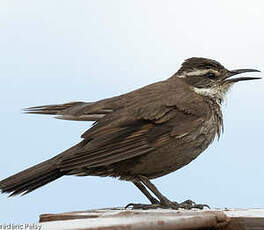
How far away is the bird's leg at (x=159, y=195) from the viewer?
709 cm

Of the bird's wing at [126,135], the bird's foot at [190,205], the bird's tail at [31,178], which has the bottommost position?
the bird's foot at [190,205]

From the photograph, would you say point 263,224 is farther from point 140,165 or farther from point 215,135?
point 215,135

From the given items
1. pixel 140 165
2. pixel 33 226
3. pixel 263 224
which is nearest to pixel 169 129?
pixel 140 165

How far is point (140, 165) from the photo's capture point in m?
7.07

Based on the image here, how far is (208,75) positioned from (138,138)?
173 cm

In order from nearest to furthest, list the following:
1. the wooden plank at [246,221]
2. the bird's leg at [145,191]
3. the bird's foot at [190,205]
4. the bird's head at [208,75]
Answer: the wooden plank at [246,221] → the bird's foot at [190,205] → the bird's leg at [145,191] → the bird's head at [208,75]

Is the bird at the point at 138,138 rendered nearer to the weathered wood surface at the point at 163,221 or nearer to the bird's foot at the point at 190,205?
the bird's foot at the point at 190,205

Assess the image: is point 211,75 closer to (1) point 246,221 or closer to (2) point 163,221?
(1) point 246,221

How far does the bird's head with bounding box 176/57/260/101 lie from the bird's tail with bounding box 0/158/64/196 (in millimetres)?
2148

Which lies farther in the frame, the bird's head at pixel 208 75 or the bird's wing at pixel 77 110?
the bird's head at pixel 208 75

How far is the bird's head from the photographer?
8.21 meters

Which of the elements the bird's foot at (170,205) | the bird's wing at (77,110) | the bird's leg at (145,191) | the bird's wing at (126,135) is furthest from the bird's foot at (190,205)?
the bird's wing at (77,110)

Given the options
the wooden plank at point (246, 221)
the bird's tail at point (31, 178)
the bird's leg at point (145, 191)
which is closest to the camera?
the wooden plank at point (246, 221)

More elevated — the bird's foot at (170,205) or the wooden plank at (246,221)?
the bird's foot at (170,205)
